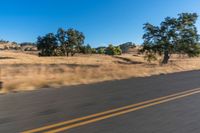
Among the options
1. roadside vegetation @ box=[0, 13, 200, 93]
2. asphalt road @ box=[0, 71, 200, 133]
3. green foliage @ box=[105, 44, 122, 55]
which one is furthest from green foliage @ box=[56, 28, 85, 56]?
asphalt road @ box=[0, 71, 200, 133]

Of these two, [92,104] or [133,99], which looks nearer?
[92,104]

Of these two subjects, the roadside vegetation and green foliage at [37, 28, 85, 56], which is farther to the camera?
green foliage at [37, 28, 85, 56]

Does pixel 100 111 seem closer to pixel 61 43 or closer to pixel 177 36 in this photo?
pixel 177 36

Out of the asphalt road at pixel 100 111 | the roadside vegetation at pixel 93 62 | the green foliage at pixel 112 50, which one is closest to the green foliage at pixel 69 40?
the roadside vegetation at pixel 93 62

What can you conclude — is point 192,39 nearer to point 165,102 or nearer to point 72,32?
point 165,102

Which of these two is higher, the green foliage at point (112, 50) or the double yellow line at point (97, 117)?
the double yellow line at point (97, 117)

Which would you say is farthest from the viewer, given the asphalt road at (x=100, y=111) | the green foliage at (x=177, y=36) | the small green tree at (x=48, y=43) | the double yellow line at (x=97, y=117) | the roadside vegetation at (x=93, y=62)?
the small green tree at (x=48, y=43)

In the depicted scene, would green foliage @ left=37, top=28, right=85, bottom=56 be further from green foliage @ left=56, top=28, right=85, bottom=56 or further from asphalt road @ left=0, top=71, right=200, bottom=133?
asphalt road @ left=0, top=71, right=200, bottom=133

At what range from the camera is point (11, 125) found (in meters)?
5.53

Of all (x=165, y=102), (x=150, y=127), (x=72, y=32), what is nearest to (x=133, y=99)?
(x=165, y=102)

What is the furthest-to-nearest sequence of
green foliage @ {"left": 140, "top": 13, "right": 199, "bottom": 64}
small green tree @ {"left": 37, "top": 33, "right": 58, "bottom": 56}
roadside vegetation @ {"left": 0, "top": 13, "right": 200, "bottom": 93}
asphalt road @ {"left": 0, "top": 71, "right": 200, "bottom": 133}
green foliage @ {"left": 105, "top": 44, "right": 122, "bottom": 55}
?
green foliage @ {"left": 105, "top": 44, "right": 122, "bottom": 55}, small green tree @ {"left": 37, "top": 33, "right": 58, "bottom": 56}, green foliage @ {"left": 140, "top": 13, "right": 199, "bottom": 64}, roadside vegetation @ {"left": 0, "top": 13, "right": 200, "bottom": 93}, asphalt road @ {"left": 0, "top": 71, "right": 200, "bottom": 133}

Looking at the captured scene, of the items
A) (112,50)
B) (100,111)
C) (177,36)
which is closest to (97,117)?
(100,111)

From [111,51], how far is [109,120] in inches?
4341

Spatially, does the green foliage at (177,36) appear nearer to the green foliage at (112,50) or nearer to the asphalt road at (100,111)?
the asphalt road at (100,111)
